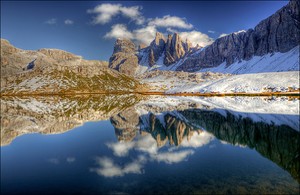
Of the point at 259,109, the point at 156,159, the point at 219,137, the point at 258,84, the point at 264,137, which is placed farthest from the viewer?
the point at 258,84

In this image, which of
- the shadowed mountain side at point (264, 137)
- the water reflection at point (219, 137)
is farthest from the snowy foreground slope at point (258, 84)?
the water reflection at point (219, 137)

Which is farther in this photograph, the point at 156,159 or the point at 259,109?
the point at 259,109

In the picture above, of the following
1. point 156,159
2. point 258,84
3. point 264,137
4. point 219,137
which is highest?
point 258,84

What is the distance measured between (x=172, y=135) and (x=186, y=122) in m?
10.9

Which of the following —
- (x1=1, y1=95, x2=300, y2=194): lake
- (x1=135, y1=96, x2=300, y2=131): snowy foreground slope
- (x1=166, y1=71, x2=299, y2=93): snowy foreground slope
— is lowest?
(x1=1, y1=95, x2=300, y2=194): lake

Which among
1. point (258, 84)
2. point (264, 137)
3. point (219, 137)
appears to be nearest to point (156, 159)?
point (219, 137)

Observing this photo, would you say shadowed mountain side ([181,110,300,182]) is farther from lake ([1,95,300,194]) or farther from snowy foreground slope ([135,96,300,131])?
snowy foreground slope ([135,96,300,131])

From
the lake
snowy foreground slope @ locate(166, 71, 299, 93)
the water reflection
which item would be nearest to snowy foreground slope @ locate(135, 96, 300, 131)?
the lake

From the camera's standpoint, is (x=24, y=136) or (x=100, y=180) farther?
(x=24, y=136)

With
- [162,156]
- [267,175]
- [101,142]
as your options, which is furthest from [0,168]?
[267,175]

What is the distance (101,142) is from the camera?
34.6 m

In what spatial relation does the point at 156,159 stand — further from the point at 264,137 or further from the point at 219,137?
the point at 264,137

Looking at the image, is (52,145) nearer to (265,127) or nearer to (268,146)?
(268,146)

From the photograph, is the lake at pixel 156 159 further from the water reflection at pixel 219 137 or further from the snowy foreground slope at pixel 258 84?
the snowy foreground slope at pixel 258 84
